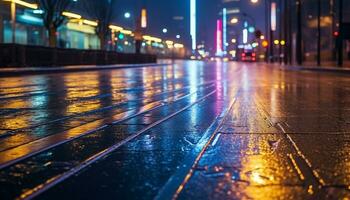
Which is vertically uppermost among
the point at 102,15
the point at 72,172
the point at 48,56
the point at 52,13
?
the point at 102,15

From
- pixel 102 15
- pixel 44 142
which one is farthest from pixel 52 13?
pixel 44 142

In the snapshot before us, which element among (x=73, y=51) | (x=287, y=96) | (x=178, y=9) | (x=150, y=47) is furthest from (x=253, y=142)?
(x=178, y=9)

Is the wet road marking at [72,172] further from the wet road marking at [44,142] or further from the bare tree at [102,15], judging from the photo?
the bare tree at [102,15]

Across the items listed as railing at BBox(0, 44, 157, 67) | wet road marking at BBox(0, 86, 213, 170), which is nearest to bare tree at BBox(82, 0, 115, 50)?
railing at BBox(0, 44, 157, 67)

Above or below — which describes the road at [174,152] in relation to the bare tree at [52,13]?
below

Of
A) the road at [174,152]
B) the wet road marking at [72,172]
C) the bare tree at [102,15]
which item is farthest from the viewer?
the bare tree at [102,15]

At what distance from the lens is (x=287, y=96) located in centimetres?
1850

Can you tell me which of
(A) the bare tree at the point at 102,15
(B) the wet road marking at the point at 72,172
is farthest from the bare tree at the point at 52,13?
(B) the wet road marking at the point at 72,172

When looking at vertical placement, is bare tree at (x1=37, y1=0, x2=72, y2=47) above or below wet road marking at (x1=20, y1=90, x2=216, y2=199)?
above

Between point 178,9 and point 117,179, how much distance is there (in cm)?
17126

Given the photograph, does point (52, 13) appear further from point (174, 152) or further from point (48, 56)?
point (174, 152)

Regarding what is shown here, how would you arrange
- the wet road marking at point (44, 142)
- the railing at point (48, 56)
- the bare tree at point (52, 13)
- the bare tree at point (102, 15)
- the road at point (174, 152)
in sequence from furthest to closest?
the bare tree at point (102, 15), the bare tree at point (52, 13), the railing at point (48, 56), the wet road marking at point (44, 142), the road at point (174, 152)

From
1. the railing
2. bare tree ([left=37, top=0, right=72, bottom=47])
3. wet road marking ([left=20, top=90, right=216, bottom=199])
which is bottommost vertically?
wet road marking ([left=20, top=90, right=216, bottom=199])

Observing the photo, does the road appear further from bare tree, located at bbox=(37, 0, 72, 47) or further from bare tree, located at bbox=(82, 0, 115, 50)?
bare tree, located at bbox=(82, 0, 115, 50)
